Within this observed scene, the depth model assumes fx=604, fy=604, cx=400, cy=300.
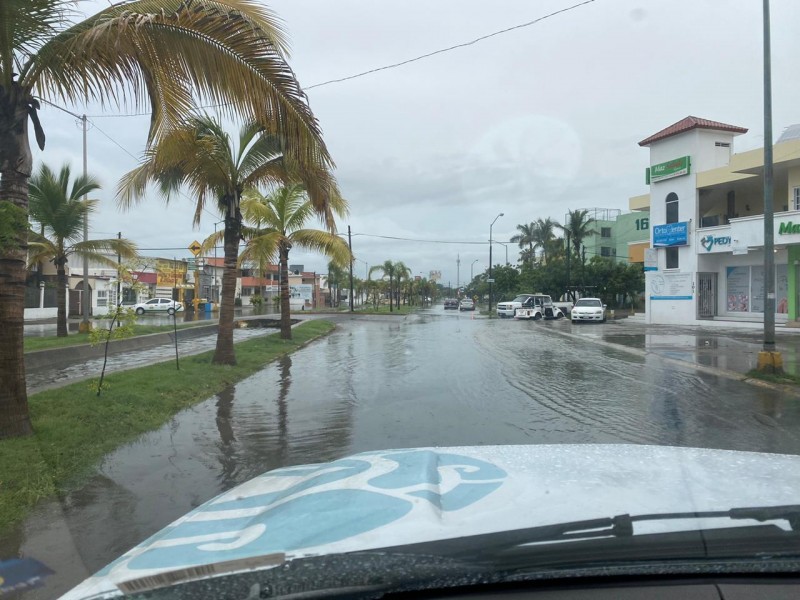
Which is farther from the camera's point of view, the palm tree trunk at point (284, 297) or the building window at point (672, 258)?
the building window at point (672, 258)

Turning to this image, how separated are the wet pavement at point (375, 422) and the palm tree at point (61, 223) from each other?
9085mm

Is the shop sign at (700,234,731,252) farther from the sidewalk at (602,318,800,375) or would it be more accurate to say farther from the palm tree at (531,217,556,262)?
the palm tree at (531,217,556,262)

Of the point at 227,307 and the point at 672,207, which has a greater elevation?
the point at 672,207

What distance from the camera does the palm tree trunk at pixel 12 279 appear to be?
643cm

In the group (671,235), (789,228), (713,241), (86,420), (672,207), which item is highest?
(672,207)

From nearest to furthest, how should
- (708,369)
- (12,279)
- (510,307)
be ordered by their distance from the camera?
(12,279) < (708,369) < (510,307)

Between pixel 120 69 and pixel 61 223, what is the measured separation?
1570 centimetres

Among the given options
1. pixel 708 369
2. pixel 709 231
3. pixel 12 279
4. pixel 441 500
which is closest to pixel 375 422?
pixel 12 279

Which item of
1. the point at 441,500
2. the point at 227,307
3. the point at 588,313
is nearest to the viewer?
the point at 441,500

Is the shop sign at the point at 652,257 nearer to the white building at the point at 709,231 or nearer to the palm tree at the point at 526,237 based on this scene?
the white building at the point at 709,231

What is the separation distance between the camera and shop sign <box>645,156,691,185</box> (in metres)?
32.8

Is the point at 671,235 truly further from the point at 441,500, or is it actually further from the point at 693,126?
the point at 441,500

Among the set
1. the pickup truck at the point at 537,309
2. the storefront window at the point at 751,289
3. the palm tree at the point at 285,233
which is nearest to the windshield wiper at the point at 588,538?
the palm tree at the point at 285,233

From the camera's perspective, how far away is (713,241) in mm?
31828
